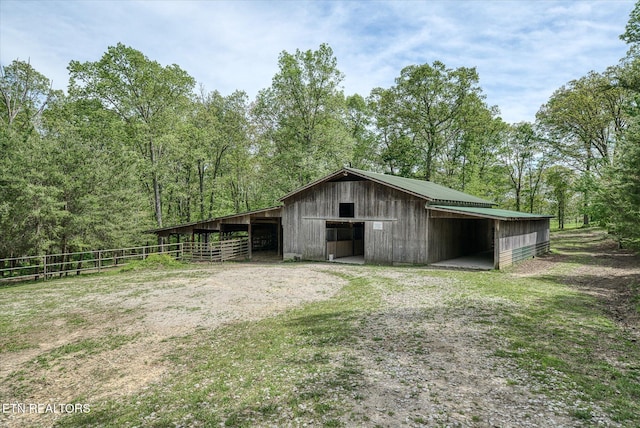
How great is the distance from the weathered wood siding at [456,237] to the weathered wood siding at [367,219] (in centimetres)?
99

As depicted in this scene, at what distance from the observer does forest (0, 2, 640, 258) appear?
60.5 feet

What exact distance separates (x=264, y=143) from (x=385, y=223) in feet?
65.3

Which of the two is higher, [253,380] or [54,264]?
[54,264]

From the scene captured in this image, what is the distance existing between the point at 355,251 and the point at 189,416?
19476 mm

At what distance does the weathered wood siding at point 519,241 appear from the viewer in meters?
16.4

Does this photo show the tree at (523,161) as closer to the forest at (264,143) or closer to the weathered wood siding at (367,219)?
the forest at (264,143)

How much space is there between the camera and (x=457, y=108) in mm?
35875

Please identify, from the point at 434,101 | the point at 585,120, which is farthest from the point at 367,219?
the point at 585,120

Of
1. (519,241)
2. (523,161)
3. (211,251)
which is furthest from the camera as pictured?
(523,161)

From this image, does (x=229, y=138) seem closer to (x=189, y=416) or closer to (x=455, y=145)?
(x=455, y=145)

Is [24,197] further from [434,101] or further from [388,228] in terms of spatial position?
[434,101]

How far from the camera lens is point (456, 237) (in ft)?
71.1

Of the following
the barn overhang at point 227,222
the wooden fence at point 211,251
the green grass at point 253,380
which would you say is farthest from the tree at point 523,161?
the green grass at point 253,380

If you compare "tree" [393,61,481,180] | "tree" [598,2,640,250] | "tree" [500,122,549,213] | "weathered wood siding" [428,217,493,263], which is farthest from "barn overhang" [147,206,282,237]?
"tree" [500,122,549,213]
